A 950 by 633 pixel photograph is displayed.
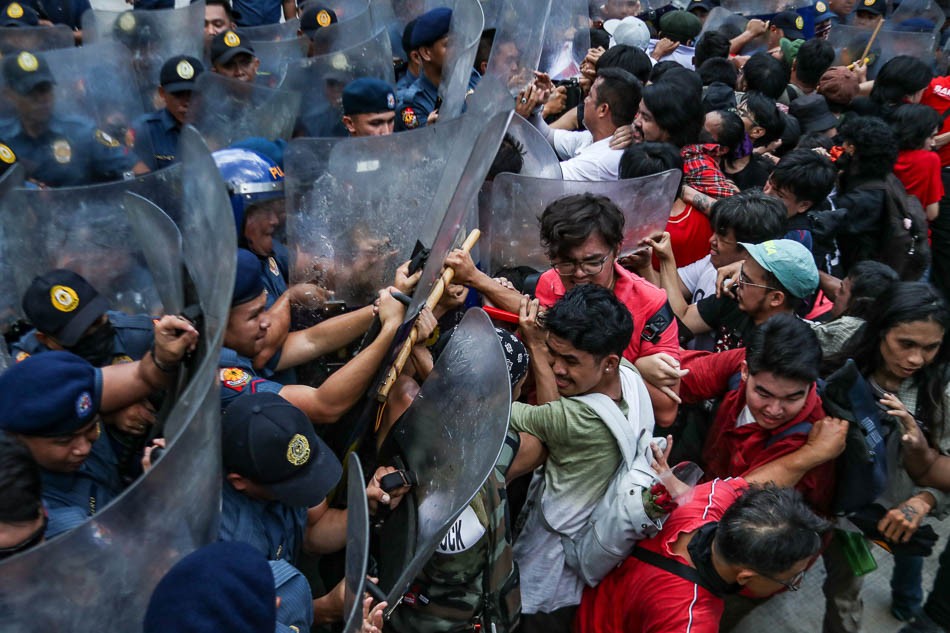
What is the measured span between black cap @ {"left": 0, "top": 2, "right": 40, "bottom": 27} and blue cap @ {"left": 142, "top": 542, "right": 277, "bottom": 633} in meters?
4.47

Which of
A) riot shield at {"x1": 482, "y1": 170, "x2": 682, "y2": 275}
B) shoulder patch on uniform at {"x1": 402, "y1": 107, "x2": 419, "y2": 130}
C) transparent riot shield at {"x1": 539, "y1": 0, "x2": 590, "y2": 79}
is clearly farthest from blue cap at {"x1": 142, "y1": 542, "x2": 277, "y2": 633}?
transparent riot shield at {"x1": 539, "y1": 0, "x2": 590, "y2": 79}

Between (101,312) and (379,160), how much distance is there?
92cm

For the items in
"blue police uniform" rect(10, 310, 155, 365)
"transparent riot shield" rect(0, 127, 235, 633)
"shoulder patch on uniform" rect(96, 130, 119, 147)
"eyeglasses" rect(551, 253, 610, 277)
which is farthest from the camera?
"shoulder patch on uniform" rect(96, 130, 119, 147)

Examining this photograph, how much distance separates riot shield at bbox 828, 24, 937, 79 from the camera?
5.96 m

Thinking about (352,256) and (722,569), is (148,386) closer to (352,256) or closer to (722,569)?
(352,256)

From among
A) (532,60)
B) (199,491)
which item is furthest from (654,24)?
(199,491)

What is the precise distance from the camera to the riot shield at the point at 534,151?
10.3 feet

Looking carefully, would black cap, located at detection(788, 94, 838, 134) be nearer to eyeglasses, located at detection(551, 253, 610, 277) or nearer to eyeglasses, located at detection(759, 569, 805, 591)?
eyeglasses, located at detection(551, 253, 610, 277)

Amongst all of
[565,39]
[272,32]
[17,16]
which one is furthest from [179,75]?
[565,39]

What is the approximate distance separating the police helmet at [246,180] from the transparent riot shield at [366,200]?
20cm

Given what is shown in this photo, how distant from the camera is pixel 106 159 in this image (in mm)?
3555

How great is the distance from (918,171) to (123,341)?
403cm

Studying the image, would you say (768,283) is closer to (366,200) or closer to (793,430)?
(793,430)

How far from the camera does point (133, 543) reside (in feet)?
4.13
